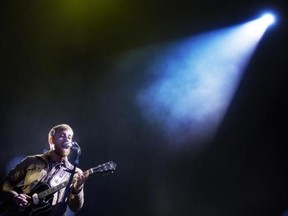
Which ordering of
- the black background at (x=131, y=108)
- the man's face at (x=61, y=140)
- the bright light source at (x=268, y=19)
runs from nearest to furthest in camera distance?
the man's face at (x=61, y=140)
the black background at (x=131, y=108)
the bright light source at (x=268, y=19)

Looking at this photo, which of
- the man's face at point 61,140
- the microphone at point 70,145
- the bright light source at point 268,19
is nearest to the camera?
the microphone at point 70,145

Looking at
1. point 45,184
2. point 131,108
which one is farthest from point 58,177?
point 131,108

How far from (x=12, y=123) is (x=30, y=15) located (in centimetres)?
131

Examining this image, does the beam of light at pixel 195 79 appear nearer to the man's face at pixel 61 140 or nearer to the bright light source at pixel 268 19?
the bright light source at pixel 268 19

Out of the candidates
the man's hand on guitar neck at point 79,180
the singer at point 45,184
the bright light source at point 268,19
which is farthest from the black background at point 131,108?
the man's hand on guitar neck at point 79,180

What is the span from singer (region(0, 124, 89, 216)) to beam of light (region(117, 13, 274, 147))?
1554 millimetres

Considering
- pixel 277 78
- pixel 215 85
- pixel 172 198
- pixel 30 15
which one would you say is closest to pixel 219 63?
pixel 215 85

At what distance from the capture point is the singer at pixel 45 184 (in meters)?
3.04

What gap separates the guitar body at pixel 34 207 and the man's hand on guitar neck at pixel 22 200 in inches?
1.1

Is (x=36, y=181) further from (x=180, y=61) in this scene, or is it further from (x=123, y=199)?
(x=180, y=61)

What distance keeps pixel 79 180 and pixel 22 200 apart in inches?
17.9

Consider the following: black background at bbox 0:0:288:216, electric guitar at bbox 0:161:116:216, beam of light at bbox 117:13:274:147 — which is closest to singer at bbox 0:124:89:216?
electric guitar at bbox 0:161:116:216

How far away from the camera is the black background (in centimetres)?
433

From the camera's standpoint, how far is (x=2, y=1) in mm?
4516
